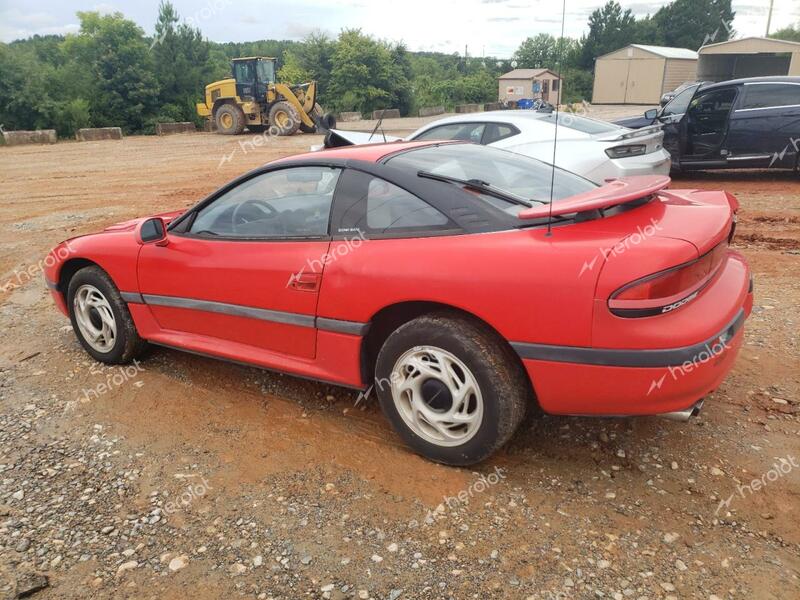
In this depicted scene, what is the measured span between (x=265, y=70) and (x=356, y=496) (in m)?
22.0

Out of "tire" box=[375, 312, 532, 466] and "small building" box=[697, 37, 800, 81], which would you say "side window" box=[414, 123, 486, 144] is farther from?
"small building" box=[697, 37, 800, 81]

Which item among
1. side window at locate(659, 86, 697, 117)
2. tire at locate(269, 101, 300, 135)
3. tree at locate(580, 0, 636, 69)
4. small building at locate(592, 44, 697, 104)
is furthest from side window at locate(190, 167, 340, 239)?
tree at locate(580, 0, 636, 69)

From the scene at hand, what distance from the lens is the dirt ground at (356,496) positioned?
225 cm

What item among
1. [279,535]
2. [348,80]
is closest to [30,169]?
[279,535]

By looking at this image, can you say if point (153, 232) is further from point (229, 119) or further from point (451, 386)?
point (229, 119)

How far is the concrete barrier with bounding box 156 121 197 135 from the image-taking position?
28.0 m

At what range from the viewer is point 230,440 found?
10.6ft

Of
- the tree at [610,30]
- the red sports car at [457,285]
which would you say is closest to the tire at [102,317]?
the red sports car at [457,285]

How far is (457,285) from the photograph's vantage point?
2.58 m

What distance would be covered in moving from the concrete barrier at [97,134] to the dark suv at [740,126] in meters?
23.5

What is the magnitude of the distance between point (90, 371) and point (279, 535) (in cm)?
237

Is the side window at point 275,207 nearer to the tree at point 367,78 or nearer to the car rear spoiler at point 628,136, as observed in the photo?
the car rear spoiler at point 628,136

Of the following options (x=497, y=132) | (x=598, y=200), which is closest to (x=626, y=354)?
(x=598, y=200)
